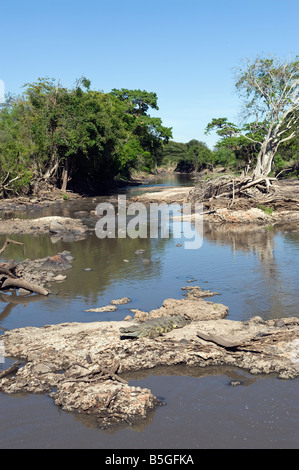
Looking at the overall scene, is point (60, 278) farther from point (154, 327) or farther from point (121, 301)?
point (154, 327)

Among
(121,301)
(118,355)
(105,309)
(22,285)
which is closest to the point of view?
(118,355)

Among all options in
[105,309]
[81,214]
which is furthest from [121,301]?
[81,214]

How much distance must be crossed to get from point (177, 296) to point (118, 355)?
3.72m

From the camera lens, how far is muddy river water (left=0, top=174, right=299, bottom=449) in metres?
5.03

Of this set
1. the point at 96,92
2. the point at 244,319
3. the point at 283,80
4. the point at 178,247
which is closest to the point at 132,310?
the point at 244,319

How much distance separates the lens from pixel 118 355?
6.67 metres

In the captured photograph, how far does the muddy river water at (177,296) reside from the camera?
16.5ft

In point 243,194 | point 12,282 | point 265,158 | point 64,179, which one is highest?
point 265,158

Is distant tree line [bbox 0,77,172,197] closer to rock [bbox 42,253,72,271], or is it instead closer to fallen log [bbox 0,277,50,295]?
rock [bbox 42,253,72,271]

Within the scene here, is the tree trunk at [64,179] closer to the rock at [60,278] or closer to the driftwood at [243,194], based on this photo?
the driftwood at [243,194]

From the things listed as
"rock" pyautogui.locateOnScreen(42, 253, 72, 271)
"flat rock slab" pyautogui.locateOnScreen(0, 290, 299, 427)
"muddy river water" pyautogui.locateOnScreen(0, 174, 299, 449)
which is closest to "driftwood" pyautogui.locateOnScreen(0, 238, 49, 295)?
"muddy river water" pyautogui.locateOnScreen(0, 174, 299, 449)

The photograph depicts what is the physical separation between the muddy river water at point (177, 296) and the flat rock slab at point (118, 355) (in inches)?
7.1

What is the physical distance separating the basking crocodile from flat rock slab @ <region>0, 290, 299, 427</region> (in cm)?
10

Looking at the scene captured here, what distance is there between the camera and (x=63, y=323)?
8203 millimetres
